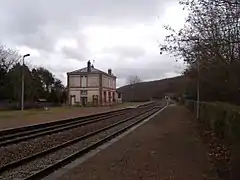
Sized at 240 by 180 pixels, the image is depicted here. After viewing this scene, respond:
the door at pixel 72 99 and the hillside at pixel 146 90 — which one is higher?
the hillside at pixel 146 90

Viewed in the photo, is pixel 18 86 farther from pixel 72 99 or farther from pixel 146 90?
pixel 146 90

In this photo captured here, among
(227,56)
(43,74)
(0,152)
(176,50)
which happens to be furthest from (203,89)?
(43,74)

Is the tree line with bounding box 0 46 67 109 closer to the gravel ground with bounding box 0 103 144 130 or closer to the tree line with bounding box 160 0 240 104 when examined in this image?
the gravel ground with bounding box 0 103 144 130

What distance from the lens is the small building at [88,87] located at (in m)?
99.1

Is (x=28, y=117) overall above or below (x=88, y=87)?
below

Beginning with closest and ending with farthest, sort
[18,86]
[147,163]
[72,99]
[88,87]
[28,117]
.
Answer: [147,163] → [28,117] → [18,86] → [72,99] → [88,87]

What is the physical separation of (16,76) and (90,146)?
55503 millimetres

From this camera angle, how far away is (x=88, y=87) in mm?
101438

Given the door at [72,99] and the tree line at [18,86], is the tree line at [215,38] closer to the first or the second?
the tree line at [18,86]

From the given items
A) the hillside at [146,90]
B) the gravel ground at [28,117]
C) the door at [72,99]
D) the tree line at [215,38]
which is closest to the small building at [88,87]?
the door at [72,99]

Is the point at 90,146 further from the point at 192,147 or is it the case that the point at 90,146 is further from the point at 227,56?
the point at 227,56

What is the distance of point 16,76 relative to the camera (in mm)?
71250

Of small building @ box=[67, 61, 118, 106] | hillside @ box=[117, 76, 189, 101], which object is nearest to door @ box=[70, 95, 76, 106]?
small building @ box=[67, 61, 118, 106]

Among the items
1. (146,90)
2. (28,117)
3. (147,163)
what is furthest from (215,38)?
(146,90)
